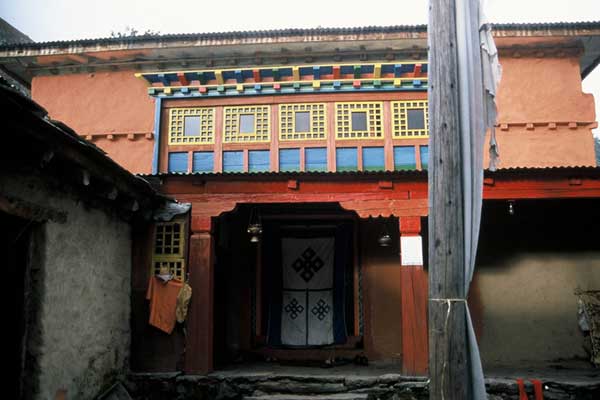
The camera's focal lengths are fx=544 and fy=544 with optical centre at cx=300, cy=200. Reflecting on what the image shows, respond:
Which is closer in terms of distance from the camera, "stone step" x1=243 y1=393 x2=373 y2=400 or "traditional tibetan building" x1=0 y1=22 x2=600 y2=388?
"stone step" x1=243 y1=393 x2=373 y2=400

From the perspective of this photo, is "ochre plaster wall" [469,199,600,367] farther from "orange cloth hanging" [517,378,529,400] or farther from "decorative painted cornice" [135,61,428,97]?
"decorative painted cornice" [135,61,428,97]

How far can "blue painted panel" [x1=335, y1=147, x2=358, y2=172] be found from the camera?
10258 mm

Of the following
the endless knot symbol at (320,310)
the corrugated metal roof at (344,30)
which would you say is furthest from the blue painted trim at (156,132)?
the endless knot symbol at (320,310)

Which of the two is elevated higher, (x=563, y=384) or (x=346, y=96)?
(x=346, y=96)

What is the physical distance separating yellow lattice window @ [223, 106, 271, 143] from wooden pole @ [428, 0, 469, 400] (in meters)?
7.01

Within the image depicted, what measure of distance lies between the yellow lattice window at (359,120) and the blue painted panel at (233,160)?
1.90 metres

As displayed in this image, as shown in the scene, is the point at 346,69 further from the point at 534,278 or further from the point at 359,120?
the point at 534,278

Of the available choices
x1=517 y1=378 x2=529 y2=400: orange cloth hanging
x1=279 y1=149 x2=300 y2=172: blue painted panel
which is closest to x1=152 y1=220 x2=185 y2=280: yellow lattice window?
x1=279 y1=149 x2=300 y2=172: blue painted panel

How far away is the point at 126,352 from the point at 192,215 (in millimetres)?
2132

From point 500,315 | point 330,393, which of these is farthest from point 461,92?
point 500,315

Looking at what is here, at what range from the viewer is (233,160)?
34.3 feet

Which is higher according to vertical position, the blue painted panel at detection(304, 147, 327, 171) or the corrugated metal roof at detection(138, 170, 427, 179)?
the blue painted panel at detection(304, 147, 327, 171)

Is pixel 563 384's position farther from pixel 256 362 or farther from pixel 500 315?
pixel 256 362

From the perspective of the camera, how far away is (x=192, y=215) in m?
8.01
